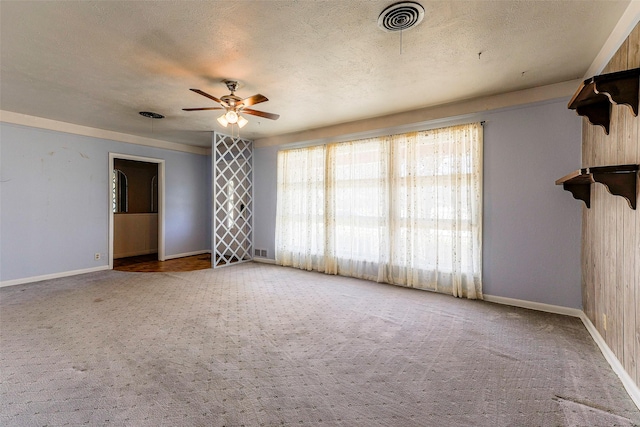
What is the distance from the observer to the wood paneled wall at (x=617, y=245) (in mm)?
1783

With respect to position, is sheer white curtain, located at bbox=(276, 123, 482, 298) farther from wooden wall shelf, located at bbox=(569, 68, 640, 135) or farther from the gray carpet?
wooden wall shelf, located at bbox=(569, 68, 640, 135)

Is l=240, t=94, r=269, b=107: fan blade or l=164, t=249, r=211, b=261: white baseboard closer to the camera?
l=240, t=94, r=269, b=107: fan blade

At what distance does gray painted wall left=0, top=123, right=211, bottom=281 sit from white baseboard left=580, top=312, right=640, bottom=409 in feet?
21.3

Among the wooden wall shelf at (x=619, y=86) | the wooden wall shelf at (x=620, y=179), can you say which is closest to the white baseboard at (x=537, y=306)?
the wooden wall shelf at (x=620, y=179)

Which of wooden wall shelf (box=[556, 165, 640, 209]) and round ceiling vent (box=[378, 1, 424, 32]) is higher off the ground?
round ceiling vent (box=[378, 1, 424, 32])

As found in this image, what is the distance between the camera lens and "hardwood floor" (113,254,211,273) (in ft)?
17.3

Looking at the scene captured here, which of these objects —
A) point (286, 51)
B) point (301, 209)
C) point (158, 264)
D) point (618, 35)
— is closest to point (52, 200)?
point (158, 264)

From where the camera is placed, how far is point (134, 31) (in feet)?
7.16

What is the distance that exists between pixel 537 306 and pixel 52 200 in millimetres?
6643

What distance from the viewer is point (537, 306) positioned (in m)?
3.21

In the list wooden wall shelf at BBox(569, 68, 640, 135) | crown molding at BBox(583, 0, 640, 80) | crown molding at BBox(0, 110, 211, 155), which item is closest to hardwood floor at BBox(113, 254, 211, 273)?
crown molding at BBox(0, 110, 211, 155)

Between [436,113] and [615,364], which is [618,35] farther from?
[615,364]

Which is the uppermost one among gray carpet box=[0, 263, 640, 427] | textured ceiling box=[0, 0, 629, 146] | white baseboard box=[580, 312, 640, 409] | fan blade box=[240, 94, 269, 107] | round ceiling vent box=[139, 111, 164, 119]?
round ceiling vent box=[139, 111, 164, 119]

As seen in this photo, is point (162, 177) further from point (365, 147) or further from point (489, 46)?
point (489, 46)
